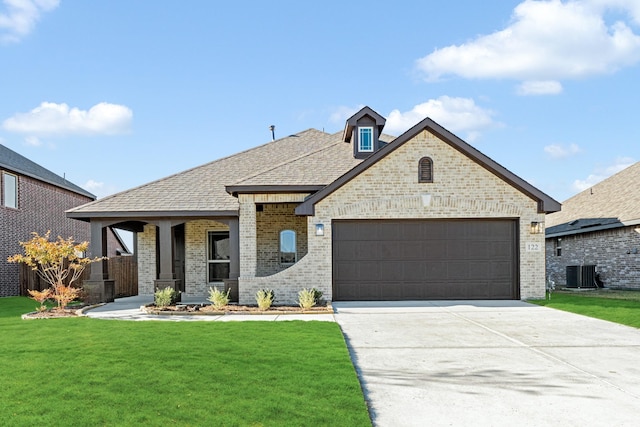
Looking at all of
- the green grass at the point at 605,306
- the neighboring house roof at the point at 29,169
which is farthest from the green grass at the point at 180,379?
the neighboring house roof at the point at 29,169

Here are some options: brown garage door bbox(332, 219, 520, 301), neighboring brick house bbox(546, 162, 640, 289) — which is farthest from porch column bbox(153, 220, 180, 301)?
neighboring brick house bbox(546, 162, 640, 289)

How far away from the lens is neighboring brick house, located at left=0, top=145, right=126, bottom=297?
22.4m

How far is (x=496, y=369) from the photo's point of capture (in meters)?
7.50

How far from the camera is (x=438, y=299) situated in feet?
54.0

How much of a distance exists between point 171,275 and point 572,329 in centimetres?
1152

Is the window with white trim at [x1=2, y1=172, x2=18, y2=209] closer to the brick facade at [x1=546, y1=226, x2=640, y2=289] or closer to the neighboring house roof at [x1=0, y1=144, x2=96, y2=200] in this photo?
the neighboring house roof at [x1=0, y1=144, x2=96, y2=200]

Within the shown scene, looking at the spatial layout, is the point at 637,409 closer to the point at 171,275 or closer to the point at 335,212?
the point at 335,212

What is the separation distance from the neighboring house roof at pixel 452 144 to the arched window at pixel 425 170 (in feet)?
2.63

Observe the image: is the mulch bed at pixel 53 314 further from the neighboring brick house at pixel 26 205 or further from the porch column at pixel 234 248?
the neighboring brick house at pixel 26 205

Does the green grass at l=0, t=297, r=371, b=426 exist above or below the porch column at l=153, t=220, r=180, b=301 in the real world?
below

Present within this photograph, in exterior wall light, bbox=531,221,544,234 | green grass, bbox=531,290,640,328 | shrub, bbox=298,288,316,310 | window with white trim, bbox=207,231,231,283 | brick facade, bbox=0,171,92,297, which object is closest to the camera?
green grass, bbox=531,290,640,328

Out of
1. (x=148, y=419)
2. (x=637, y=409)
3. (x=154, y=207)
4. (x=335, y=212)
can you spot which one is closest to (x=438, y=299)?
(x=335, y=212)

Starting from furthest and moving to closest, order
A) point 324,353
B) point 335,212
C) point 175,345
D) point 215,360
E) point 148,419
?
point 335,212
point 175,345
point 324,353
point 215,360
point 148,419

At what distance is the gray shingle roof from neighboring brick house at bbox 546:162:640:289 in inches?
448
